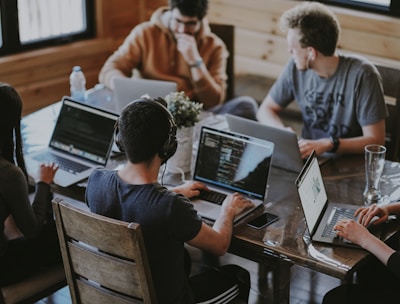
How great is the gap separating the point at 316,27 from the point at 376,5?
1.56 meters

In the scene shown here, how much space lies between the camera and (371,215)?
8.45ft

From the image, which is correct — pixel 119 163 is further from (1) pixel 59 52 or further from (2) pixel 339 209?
(1) pixel 59 52

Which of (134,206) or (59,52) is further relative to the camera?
(59,52)

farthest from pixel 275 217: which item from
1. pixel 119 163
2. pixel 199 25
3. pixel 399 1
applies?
pixel 399 1

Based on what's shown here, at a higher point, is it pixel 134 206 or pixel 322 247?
pixel 134 206

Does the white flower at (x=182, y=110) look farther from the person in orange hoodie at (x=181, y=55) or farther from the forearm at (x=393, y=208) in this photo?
the person in orange hoodie at (x=181, y=55)

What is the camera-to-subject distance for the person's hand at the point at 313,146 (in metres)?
3.10

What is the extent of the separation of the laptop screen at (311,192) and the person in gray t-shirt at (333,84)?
1.50 feet

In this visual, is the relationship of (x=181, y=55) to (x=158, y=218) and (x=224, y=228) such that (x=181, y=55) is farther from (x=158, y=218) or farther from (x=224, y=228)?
(x=158, y=218)

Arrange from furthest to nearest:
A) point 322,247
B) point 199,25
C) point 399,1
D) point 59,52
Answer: point 59,52
point 399,1
point 199,25
point 322,247

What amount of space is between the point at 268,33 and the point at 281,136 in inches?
91.8

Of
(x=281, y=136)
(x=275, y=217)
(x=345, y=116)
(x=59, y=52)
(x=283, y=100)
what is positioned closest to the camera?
(x=275, y=217)

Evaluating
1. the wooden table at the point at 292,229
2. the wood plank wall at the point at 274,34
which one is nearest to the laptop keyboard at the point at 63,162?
the wooden table at the point at 292,229

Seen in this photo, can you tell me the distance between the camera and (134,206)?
7.45 feet
